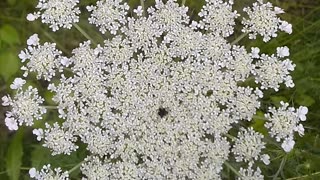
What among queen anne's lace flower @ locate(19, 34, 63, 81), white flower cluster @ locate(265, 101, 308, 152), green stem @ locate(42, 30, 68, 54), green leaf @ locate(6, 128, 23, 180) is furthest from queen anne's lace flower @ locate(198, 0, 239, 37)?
green leaf @ locate(6, 128, 23, 180)

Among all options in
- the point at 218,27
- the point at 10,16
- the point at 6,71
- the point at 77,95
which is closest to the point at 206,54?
the point at 218,27

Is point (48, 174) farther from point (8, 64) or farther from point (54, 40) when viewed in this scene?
point (54, 40)

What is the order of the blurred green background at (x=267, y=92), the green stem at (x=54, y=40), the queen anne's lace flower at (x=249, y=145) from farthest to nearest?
1. the green stem at (x=54, y=40)
2. the blurred green background at (x=267, y=92)
3. the queen anne's lace flower at (x=249, y=145)

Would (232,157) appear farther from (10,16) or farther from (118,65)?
(10,16)

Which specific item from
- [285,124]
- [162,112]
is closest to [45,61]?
[162,112]

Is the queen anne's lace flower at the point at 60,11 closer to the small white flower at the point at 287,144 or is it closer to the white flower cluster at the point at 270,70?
the white flower cluster at the point at 270,70

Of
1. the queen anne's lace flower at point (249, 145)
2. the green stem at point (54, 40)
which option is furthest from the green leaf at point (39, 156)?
the queen anne's lace flower at point (249, 145)

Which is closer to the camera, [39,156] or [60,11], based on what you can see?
[60,11]
